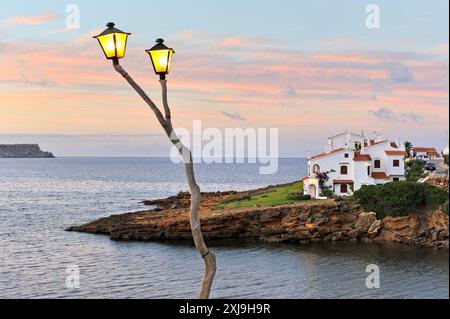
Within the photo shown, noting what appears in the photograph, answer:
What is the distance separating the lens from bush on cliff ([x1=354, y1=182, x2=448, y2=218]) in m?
45.2

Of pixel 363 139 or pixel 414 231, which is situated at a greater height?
pixel 363 139

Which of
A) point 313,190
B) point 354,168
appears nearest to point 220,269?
point 313,190

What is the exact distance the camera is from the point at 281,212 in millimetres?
47281

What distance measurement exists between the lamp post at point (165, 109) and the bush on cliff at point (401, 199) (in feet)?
Answer: 140

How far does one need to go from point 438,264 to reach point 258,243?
14336 mm

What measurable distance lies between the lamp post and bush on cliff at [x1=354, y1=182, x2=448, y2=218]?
42602 millimetres

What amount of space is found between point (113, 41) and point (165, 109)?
0.83 m

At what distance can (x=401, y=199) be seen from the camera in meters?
45.7

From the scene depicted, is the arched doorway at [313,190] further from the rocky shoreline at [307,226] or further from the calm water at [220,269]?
the calm water at [220,269]

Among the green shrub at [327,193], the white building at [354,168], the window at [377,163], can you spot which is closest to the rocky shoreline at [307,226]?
the green shrub at [327,193]

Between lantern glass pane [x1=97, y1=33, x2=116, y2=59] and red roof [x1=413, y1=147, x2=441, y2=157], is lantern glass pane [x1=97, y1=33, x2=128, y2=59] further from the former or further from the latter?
red roof [x1=413, y1=147, x2=441, y2=157]

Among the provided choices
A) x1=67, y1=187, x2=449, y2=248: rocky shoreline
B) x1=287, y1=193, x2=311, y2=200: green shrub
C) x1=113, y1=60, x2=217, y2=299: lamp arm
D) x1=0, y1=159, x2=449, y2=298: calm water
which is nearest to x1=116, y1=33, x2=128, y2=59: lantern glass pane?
x1=113, y1=60, x2=217, y2=299: lamp arm
